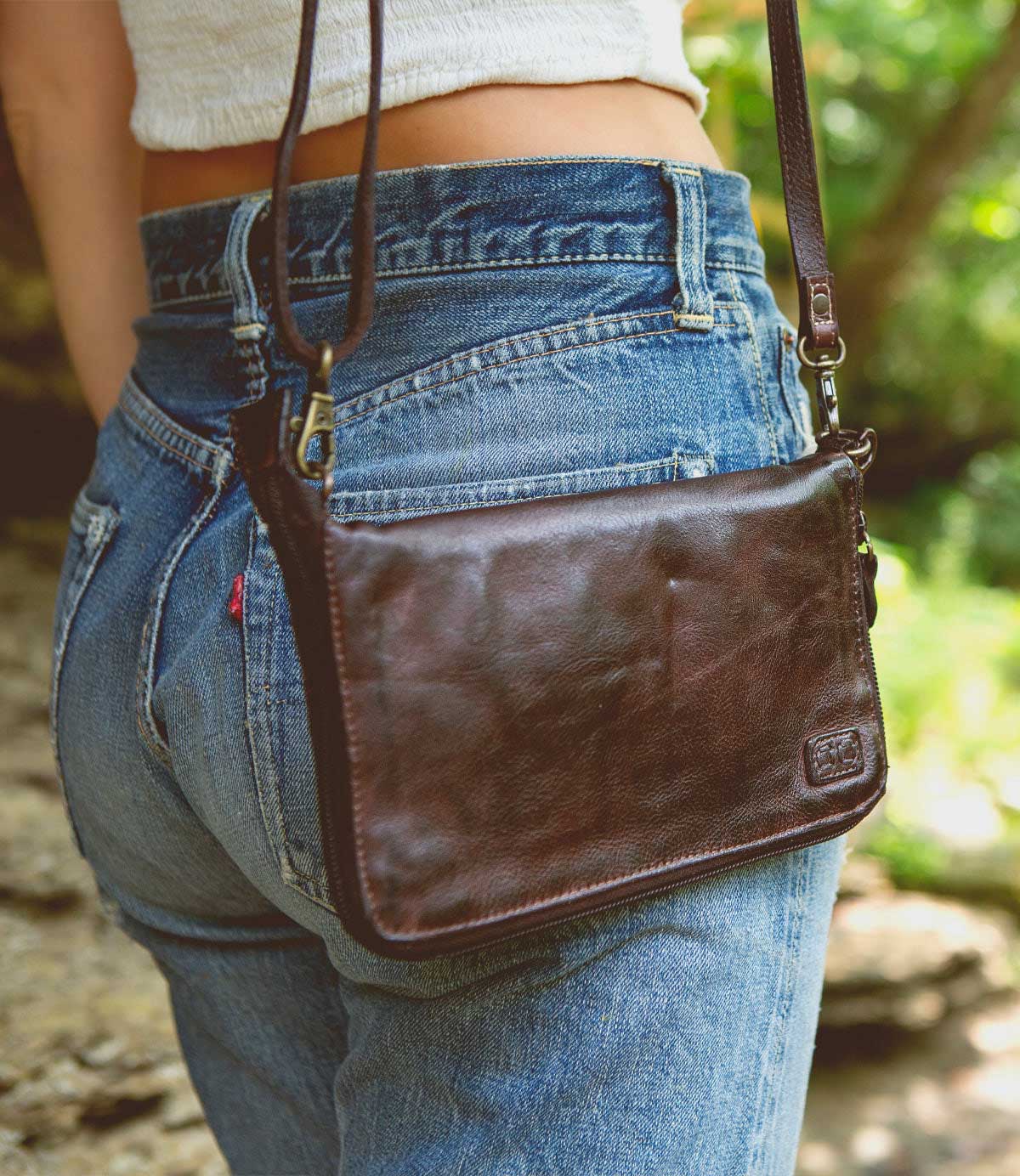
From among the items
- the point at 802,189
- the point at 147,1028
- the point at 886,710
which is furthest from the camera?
the point at 886,710

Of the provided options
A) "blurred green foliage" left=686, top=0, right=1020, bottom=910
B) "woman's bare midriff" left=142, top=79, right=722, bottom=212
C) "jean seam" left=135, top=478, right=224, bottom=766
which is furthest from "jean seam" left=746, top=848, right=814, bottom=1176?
"blurred green foliage" left=686, top=0, right=1020, bottom=910

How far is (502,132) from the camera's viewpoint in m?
0.82

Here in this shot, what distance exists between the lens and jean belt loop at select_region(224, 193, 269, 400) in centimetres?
82

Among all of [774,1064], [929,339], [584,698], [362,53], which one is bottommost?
[929,339]

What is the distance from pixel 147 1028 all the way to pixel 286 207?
68.0 inches

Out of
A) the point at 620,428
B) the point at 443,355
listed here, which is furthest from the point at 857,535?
the point at 443,355

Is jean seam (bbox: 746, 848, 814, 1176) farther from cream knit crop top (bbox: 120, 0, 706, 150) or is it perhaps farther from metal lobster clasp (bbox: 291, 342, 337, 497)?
cream knit crop top (bbox: 120, 0, 706, 150)

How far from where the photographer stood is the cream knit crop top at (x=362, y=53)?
0.80 metres

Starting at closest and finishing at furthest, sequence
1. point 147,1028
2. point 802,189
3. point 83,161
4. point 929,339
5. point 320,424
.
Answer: point 320,424
point 802,189
point 83,161
point 147,1028
point 929,339

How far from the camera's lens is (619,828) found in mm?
752

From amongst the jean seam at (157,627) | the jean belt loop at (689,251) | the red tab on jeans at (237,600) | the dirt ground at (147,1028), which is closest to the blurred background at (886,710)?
the dirt ground at (147,1028)

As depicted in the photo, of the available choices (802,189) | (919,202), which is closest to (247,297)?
(802,189)

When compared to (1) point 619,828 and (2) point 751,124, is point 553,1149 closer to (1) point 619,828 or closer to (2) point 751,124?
(1) point 619,828

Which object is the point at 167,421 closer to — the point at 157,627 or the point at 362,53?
the point at 157,627
